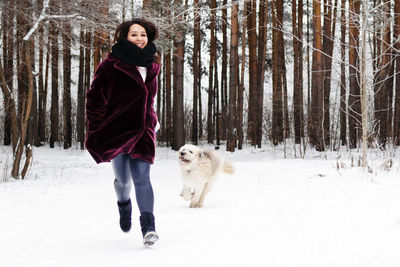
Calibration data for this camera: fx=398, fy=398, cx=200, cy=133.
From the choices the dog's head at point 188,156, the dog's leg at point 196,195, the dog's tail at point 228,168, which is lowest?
the dog's leg at point 196,195

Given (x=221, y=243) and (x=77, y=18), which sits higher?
(x=77, y=18)

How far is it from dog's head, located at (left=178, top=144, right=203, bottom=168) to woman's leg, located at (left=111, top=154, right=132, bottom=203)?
1.56m

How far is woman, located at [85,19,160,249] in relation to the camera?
3150 millimetres

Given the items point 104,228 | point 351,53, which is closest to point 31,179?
point 104,228

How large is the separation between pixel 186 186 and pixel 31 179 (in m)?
4.60

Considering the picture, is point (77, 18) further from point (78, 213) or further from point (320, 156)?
point (320, 156)

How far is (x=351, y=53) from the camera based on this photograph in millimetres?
16172

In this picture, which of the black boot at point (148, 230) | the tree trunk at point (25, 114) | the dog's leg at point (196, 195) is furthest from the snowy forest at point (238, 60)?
the black boot at point (148, 230)

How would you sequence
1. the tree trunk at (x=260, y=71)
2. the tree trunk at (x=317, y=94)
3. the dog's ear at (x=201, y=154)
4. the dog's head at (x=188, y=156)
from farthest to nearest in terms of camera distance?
the tree trunk at (x=260, y=71) → the tree trunk at (x=317, y=94) → the dog's ear at (x=201, y=154) → the dog's head at (x=188, y=156)

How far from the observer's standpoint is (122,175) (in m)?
3.29

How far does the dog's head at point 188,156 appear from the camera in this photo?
4938 millimetres

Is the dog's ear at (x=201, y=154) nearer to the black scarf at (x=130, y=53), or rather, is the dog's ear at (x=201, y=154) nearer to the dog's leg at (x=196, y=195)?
the dog's leg at (x=196, y=195)

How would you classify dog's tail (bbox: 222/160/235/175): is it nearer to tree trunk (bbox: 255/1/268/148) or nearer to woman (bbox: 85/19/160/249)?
woman (bbox: 85/19/160/249)

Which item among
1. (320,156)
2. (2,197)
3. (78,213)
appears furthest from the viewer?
(320,156)
